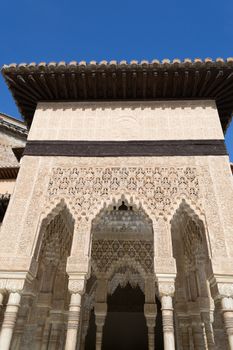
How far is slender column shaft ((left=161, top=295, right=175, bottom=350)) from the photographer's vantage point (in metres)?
3.40

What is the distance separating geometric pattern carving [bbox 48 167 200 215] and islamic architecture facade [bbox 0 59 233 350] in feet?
0.06

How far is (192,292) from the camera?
541cm

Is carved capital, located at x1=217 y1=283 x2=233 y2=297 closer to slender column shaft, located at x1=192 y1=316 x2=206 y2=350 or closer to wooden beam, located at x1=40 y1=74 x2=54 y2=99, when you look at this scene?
slender column shaft, located at x1=192 y1=316 x2=206 y2=350

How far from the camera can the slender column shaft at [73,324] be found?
3.45m

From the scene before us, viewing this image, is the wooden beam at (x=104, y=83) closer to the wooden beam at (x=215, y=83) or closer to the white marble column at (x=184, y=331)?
the wooden beam at (x=215, y=83)

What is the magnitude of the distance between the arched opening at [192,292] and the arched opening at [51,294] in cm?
226

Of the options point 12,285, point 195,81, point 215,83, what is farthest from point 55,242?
point 215,83

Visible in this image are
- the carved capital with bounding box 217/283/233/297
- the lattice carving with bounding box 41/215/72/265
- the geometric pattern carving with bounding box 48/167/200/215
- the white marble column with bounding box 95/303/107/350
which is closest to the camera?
the carved capital with bounding box 217/283/233/297


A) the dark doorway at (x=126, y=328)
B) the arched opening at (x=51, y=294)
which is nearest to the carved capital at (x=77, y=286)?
the arched opening at (x=51, y=294)

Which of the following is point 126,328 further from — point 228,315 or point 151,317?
point 228,315

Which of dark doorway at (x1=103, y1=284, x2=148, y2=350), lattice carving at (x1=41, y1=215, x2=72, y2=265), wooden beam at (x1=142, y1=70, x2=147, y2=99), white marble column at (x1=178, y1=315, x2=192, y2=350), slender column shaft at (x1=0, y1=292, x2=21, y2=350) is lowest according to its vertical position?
slender column shaft at (x1=0, y1=292, x2=21, y2=350)

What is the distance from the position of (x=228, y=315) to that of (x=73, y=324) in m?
1.94

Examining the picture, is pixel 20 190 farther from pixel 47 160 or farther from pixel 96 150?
pixel 96 150

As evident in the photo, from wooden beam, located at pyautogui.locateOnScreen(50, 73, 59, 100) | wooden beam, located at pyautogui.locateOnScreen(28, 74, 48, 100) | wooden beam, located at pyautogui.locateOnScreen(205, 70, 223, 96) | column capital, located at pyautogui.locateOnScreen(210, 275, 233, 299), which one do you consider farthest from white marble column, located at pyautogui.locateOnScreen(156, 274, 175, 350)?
wooden beam, located at pyautogui.locateOnScreen(28, 74, 48, 100)
